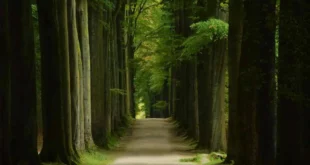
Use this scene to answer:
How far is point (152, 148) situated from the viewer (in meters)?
28.2

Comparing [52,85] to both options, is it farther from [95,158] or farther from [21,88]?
[95,158]

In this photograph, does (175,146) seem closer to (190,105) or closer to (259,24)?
(190,105)

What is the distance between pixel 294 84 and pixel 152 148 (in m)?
18.3

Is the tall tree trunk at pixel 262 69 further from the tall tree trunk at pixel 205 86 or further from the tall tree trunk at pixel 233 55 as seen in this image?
the tall tree trunk at pixel 205 86

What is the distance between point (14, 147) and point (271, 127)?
5.94 m

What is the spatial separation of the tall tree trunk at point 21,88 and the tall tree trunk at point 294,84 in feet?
20.2

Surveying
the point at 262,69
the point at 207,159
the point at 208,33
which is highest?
the point at 208,33

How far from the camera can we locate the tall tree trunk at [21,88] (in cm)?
1381

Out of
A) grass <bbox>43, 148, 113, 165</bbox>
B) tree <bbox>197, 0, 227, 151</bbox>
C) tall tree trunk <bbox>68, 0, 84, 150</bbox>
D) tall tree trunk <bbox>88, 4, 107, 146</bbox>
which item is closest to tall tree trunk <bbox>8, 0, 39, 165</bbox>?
grass <bbox>43, 148, 113, 165</bbox>

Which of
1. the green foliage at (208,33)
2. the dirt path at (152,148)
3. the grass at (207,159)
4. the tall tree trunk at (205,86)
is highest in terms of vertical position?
the green foliage at (208,33)

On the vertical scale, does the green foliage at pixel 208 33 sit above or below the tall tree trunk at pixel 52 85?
above

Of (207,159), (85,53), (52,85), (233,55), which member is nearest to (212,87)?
(207,159)

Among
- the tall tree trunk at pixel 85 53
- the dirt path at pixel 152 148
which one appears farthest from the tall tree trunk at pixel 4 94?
the tall tree trunk at pixel 85 53

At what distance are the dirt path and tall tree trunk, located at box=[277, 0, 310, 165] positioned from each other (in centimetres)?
1000
